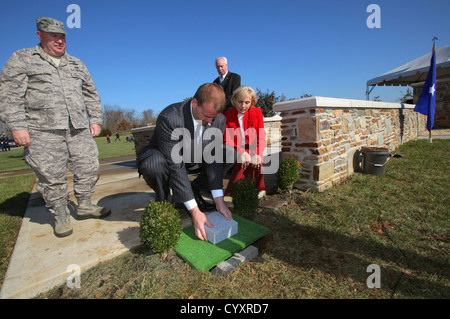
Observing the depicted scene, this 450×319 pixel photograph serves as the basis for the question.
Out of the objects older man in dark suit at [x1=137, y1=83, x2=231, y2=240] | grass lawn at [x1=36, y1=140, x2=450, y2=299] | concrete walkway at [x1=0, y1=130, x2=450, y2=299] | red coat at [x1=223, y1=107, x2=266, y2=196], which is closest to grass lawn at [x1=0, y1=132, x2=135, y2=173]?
concrete walkway at [x1=0, y1=130, x2=450, y2=299]

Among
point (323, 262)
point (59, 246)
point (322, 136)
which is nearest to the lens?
point (323, 262)

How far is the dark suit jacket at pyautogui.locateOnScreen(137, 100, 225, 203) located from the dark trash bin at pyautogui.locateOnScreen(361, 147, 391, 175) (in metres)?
3.63

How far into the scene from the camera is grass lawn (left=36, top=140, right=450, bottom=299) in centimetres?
164

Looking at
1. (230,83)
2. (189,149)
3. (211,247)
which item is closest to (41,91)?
(189,149)

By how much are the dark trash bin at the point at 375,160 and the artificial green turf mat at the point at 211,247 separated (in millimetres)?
3492

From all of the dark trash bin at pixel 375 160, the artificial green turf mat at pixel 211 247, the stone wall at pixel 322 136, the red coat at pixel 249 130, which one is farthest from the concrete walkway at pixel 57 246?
the dark trash bin at pixel 375 160

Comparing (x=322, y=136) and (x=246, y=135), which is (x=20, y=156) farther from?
(x=322, y=136)

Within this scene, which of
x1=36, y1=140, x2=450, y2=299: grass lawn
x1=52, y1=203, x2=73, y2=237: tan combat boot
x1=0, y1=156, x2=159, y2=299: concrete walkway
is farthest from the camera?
x1=52, y1=203, x2=73, y2=237: tan combat boot

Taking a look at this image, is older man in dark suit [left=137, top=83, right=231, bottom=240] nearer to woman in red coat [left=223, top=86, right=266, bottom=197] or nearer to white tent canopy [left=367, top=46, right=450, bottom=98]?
woman in red coat [left=223, top=86, right=266, bottom=197]

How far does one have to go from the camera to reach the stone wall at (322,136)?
3574 mm

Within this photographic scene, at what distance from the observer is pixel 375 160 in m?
4.44

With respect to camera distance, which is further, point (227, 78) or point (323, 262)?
point (227, 78)

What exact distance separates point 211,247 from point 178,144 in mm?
1187
